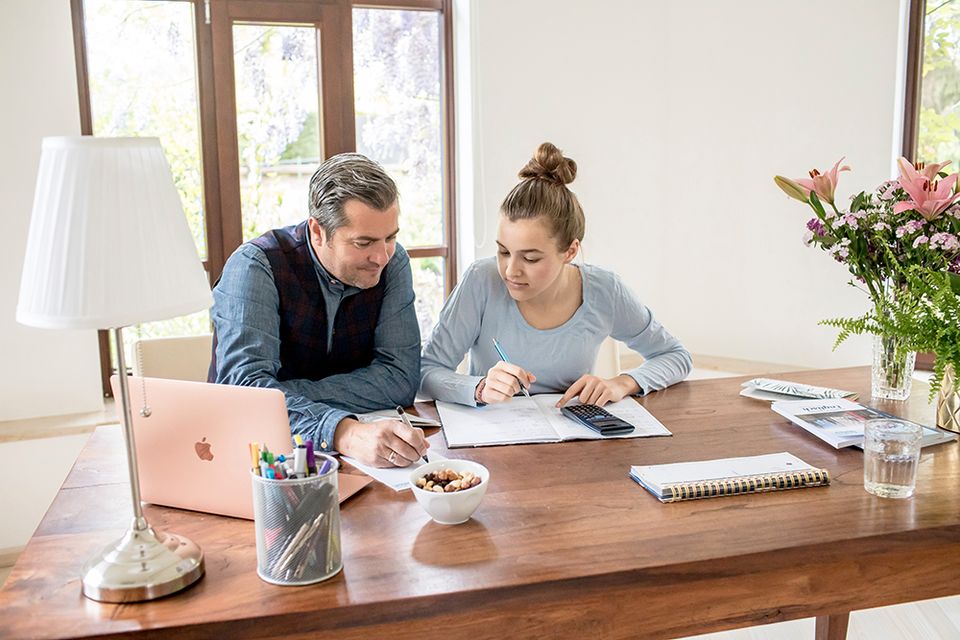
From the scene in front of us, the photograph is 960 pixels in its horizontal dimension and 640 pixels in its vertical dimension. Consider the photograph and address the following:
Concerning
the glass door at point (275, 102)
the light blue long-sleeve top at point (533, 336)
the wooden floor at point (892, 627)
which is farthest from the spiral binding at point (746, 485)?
the glass door at point (275, 102)

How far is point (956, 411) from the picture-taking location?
1.73m

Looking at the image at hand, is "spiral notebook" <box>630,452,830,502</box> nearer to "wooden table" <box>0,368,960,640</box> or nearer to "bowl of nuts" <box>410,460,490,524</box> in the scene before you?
"wooden table" <box>0,368,960,640</box>

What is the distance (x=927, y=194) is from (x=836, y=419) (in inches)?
19.0

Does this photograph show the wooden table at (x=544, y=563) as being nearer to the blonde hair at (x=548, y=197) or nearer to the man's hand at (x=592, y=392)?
the man's hand at (x=592, y=392)

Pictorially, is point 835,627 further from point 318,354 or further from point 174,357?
point 174,357

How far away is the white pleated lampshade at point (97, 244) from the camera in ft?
3.29

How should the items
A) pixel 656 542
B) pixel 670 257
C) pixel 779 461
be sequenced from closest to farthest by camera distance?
pixel 656 542, pixel 779 461, pixel 670 257

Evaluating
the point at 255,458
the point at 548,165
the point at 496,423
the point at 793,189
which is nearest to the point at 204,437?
the point at 255,458

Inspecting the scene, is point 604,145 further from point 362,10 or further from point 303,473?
point 303,473

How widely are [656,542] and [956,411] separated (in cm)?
87

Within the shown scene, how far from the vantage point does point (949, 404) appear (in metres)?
1.74

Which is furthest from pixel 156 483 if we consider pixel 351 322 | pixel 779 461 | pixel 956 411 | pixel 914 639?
pixel 914 639

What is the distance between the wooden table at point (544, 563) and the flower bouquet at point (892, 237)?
1.27ft

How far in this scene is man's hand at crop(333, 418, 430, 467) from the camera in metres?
1.48
